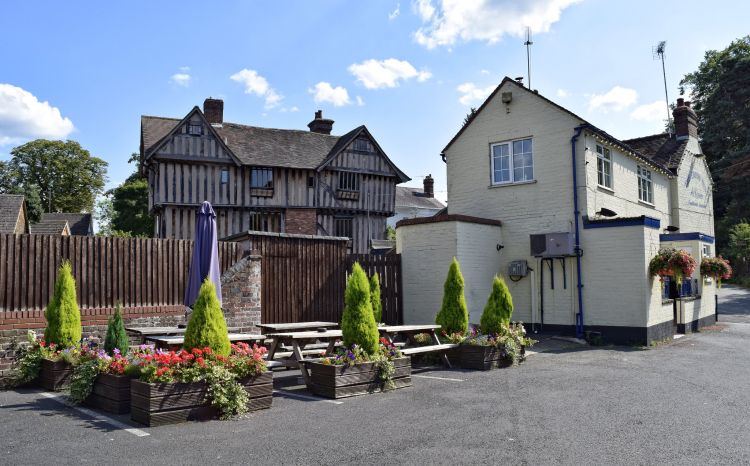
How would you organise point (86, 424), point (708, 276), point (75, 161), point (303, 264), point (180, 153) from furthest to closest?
point (75, 161) < point (180, 153) < point (708, 276) < point (303, 264) < point (86, 424)

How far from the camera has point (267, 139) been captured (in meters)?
30.9

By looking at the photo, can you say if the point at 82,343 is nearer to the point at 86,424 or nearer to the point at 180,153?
the point at 86,424

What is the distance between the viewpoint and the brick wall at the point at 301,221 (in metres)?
29.2

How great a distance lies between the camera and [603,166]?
16672 mm

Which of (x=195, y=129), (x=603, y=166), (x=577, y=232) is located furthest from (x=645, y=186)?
(x=195, y=129)

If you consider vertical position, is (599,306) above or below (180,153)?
below

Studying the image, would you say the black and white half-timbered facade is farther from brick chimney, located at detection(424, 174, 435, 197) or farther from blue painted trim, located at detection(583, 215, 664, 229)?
brick chimney, located at detection(424, 174, 435, 197)

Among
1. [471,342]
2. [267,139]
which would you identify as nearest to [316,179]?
[267,139]

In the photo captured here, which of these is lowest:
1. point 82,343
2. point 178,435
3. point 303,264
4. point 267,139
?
point 178,435

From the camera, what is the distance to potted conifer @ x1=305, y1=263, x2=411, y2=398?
8.20 meters

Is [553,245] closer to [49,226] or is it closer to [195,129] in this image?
[195,129]

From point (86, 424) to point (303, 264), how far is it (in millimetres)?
6913

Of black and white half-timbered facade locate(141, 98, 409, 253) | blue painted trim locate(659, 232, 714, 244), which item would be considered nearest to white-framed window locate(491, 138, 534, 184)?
blue painted trim locate(659, 232, 714, 244)

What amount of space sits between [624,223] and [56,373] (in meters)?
12.8
